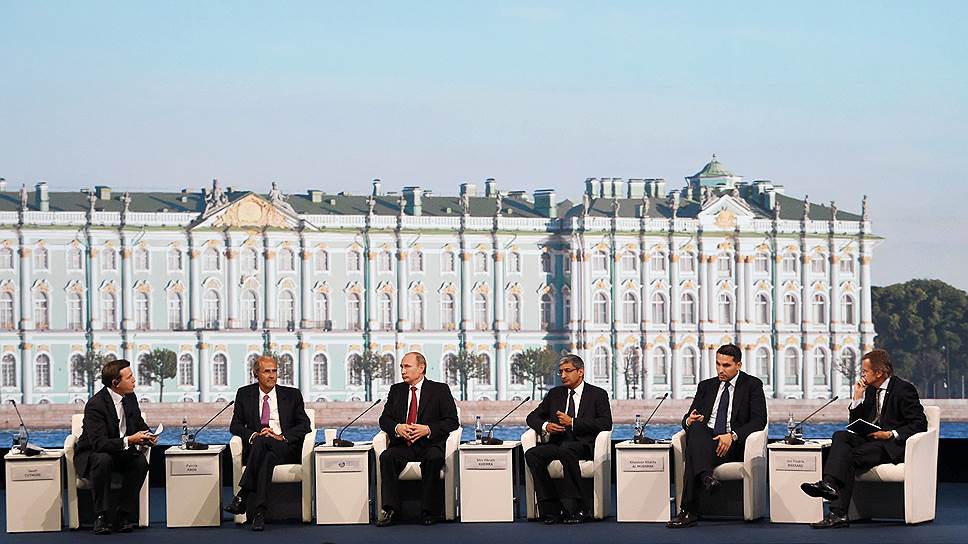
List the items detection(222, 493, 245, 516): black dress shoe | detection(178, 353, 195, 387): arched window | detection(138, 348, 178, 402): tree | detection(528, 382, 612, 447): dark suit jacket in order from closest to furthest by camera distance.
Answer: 1. detection(222, 493, 245, 516): black dress shoe
2. detection(528, 382, 612, 447): dark suit jacket
3. detection(138, 348, 178, 402): tree
4. detection(178, 353, 195, 387): arched window

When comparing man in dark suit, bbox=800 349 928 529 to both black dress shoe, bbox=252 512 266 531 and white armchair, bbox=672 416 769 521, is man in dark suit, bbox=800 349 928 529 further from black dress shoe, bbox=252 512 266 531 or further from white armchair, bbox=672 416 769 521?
black dress shoe, bbox=252 512 266 531

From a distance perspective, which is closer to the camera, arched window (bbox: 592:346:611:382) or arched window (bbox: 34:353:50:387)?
arched window (bbox: 34:353:50:387)

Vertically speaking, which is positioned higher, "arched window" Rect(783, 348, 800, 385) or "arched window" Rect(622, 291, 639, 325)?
"arched window" Rect(622, 291, 639, 325)

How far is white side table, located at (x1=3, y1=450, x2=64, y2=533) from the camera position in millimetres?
12773

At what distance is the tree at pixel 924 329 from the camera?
77.9 metres

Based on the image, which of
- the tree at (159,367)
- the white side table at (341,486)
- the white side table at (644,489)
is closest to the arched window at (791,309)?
the tree at (159,367)

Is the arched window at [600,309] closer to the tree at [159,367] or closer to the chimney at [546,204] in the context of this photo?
the chimney at [546,204]

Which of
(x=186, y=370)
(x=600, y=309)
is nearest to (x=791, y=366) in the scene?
(x=600, y=309)

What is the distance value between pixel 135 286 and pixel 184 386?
12.9 feet

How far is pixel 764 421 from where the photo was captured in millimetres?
12750

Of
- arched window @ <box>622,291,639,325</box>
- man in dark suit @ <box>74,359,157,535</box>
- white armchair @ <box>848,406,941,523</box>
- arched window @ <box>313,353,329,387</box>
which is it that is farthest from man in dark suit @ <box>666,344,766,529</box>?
arched window @ <box>622,291,639,325</box>

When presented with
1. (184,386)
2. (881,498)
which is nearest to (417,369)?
(881,498)

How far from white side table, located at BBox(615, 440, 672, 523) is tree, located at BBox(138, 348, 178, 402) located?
183ft

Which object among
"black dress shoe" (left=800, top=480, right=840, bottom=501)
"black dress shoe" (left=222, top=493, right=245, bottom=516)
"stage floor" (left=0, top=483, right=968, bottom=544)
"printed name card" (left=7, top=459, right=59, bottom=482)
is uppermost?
"printed name card" (left=7, top=459, right=59, bottom=482)
